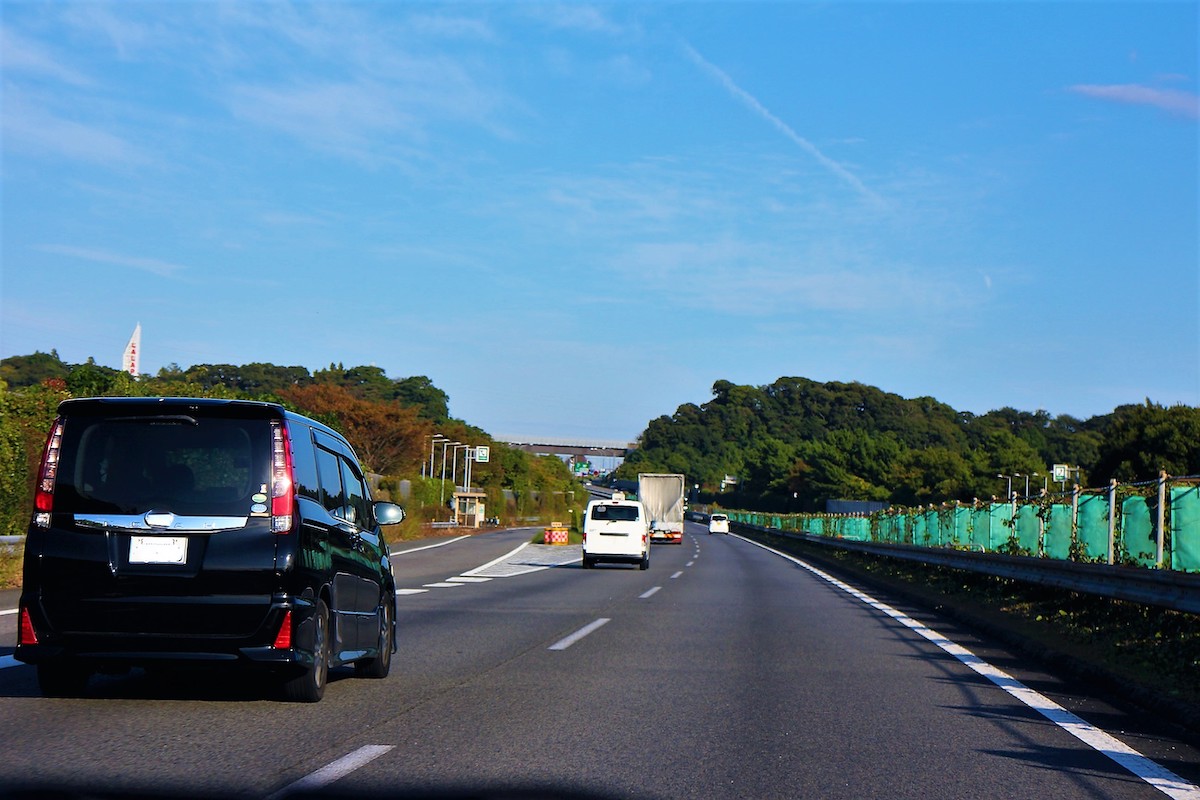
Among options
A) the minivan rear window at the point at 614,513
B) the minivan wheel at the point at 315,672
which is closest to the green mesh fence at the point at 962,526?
the minivan rear window at the point at 614,513

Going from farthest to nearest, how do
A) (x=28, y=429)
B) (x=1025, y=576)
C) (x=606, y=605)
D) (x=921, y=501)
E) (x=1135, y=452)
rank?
(x=921, y=501)
(x=1135, y=452)
(x=28, y=429)
(x=606, y=605)
(x=1025, y=576)

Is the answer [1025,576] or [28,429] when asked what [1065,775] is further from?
[28,429]

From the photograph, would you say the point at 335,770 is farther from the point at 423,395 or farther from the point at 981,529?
the point at 423,395

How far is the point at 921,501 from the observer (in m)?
118

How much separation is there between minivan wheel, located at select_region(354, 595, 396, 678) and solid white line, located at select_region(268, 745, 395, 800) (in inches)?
110

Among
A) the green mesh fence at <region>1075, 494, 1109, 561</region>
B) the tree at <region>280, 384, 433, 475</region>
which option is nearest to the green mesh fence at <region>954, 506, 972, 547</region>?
the green mesh fence at <region>1075, 494, 1109, 561</region>

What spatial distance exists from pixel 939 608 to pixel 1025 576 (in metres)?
2.54

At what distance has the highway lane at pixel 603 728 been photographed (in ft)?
19.4

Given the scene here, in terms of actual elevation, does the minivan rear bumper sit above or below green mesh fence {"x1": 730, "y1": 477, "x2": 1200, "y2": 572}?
below

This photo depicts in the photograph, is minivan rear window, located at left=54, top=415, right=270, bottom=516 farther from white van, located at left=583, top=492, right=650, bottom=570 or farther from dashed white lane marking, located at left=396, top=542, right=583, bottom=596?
white van, located at left=583, top=492, right=650, bottom=570

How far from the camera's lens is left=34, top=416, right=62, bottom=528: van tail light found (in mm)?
7406

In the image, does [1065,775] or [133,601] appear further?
[133,601]

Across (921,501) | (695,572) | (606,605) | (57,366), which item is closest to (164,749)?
(606,605)

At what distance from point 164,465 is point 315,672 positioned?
1.64 meters
